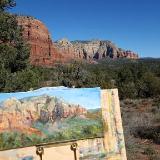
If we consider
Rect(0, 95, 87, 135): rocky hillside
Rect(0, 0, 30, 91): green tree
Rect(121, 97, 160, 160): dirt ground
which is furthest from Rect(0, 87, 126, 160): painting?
Rect(0, 0, 30, 91): green tree

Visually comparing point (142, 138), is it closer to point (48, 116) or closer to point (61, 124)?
point (61, 124)

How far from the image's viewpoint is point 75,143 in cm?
1144

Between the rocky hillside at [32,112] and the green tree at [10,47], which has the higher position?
the green tree at [10,47]

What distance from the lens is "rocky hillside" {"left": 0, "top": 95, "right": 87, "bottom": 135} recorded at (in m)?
10.8

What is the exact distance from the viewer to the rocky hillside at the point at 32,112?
10836 millimetres

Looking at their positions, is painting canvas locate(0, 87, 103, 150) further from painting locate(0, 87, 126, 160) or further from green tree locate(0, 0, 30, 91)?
green tree locate(0, 0, 30, 91)

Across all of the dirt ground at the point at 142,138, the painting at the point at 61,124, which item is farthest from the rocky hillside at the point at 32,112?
the dirt ground at the point at 142,138

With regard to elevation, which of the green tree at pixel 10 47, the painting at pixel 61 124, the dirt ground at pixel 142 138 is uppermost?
the green tree at pixel 10 47

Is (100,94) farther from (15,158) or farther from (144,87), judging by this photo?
(144,87)

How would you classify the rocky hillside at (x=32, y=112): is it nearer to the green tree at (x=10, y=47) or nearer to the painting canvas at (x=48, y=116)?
the painting canvas at (x=48, y=116)

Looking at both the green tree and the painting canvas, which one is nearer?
the painting canvas

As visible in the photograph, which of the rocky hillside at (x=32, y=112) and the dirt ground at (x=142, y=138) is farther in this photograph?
the dirt ground at (x=142, y=138)

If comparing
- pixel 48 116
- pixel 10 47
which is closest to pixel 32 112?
pixel 48 116

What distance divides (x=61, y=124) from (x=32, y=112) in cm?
91
